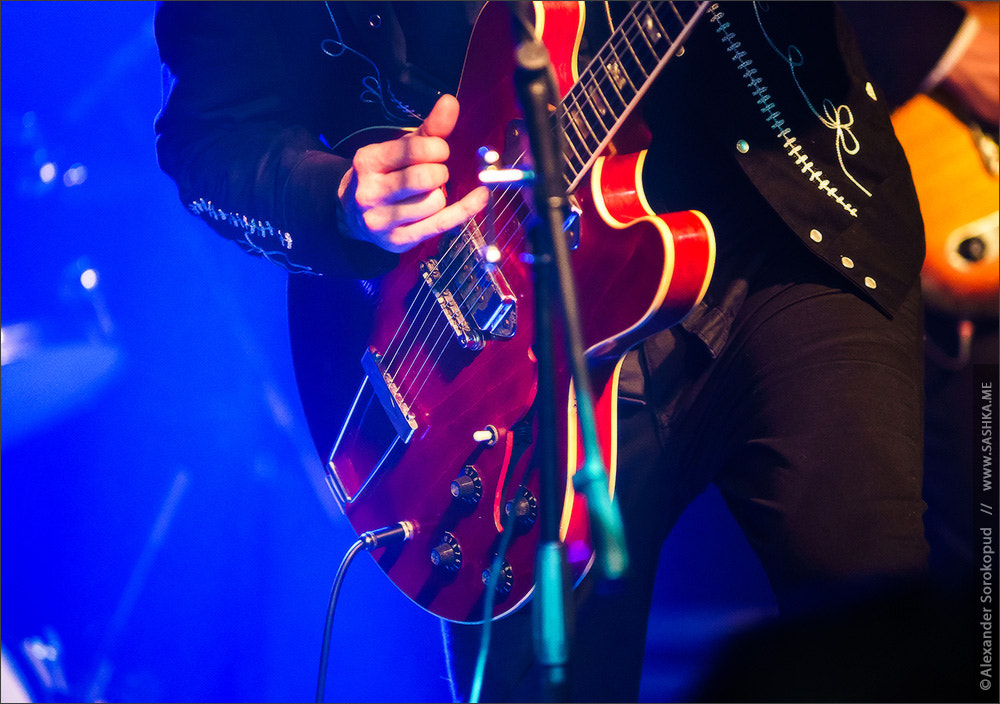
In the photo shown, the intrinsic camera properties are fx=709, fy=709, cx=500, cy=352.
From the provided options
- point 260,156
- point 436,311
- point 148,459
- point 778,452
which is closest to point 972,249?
point 778,452

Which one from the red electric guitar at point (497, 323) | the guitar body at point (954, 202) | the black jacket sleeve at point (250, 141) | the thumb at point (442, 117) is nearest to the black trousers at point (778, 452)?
the guitar body at point (954, 202)

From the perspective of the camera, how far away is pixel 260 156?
1.23 meters

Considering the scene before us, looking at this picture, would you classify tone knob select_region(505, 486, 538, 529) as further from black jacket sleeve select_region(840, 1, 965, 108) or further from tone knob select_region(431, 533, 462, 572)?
black jacket sleeve select_region(840, 1, 965, 108)

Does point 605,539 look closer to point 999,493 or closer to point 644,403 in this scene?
point 644,403

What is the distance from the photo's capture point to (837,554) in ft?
2.99

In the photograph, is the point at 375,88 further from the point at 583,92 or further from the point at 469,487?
the point at 469,487

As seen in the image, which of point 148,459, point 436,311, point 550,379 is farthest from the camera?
point 148,459

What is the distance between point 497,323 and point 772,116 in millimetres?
479

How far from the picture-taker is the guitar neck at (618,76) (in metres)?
0.89

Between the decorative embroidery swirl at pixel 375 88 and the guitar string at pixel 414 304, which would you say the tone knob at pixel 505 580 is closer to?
the guitar string at pixel 414 304

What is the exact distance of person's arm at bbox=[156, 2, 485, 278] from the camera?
116cm

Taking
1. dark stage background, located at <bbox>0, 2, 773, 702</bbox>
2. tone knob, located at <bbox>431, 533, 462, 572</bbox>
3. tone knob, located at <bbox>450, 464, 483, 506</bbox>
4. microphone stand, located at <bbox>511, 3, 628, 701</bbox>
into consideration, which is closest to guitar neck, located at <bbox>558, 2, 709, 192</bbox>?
microphone stand, located at <bbox>511, 3, 628, 701</bbox>

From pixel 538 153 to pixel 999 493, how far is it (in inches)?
43.7

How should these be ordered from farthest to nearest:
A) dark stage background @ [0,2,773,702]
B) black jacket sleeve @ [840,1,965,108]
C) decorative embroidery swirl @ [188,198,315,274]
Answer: dark stage background @ [0,2,773,702]
decorative embroidery swirl @ [188,198,315,274]
black jacket sleeve @ [840,1,965,108]
